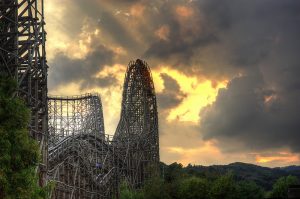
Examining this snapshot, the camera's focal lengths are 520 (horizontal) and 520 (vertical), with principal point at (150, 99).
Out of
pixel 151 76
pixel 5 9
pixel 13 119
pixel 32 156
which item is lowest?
pixel 32 156

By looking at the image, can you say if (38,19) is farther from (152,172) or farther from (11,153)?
(152,172)

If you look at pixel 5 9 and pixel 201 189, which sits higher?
pixel 5 9

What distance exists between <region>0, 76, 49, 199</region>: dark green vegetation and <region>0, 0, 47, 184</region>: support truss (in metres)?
2.55

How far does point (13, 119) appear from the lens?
16141mm

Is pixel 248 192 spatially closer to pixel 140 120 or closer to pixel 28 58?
pixel 140 120

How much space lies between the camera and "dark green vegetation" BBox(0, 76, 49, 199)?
15.5 metres

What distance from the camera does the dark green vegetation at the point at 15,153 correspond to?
1546cm

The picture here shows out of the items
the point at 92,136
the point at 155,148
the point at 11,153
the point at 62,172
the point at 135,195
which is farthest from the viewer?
the point at 155,148

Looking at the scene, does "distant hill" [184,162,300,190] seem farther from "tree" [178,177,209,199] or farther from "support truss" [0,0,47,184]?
"support truss" [0,0,47,184]

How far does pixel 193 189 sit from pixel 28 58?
28.0 metres

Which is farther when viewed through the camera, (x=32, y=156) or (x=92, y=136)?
(x=92, y=136)

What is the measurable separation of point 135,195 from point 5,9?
2486 centimetres

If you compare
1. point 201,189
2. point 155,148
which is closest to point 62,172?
point 201,189

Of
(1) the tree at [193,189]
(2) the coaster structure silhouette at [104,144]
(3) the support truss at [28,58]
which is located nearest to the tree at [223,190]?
(1) the tree at [193,189]
